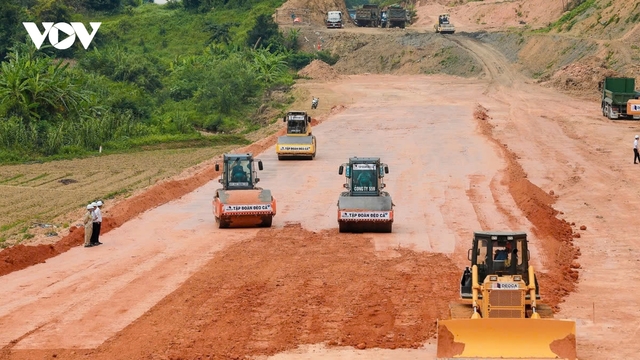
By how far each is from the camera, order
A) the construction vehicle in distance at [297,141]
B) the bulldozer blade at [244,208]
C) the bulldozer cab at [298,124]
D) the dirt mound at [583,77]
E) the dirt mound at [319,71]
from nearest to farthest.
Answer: the bulldozer blade at [244,208] → the construction vehicle in distance at [297,141] → the bulldozer cab at [298,124] → the dirt mound at [583,77] → the dirt mound at [319,71]

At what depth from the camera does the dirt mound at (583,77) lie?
263 ft

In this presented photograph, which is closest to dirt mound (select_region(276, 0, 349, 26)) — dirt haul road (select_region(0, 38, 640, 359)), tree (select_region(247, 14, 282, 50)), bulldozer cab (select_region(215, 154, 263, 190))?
tree (select_region(247, 14, 282, 50))

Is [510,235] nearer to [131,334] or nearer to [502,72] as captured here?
[131,334]

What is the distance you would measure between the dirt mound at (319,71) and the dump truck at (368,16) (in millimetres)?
22094

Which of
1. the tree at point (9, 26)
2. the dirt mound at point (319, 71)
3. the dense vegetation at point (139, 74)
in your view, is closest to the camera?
the dense vegetation at point (139, 74)

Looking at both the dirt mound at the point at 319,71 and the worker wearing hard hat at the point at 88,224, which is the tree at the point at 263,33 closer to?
the dirt mound at the point at 319,71

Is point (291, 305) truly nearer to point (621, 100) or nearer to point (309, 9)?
point (621, 100)

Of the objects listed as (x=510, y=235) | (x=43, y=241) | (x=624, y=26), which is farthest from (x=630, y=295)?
(x=624, y=26)

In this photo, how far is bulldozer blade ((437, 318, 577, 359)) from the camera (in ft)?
57.4

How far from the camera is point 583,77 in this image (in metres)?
81.8

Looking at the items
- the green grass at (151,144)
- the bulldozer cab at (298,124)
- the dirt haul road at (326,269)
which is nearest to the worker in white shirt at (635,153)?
the dirt haul road at (326,269)

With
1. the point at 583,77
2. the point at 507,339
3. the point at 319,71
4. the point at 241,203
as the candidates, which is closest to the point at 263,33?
the point at 319,71

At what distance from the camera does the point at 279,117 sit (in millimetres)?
77250

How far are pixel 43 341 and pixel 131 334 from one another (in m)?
1.66
